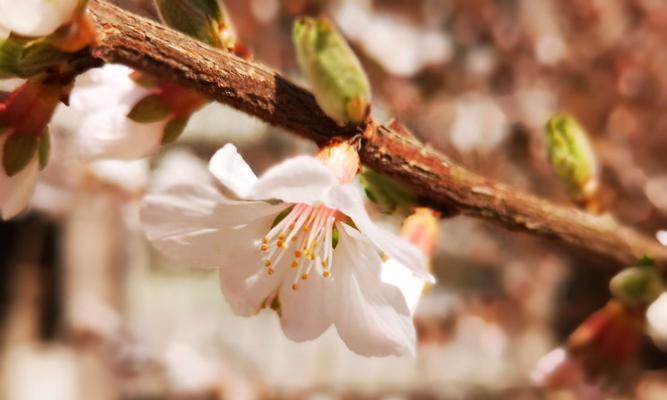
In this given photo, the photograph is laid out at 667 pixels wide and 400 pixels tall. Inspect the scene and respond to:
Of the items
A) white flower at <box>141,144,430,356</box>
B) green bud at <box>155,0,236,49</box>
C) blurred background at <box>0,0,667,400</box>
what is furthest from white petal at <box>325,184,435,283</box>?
blurred background at <box>0,0,667,400</box>

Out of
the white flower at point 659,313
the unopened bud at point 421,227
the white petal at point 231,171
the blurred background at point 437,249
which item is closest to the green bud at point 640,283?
the white flower at point 659,313

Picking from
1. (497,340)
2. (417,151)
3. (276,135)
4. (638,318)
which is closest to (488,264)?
(497,340)

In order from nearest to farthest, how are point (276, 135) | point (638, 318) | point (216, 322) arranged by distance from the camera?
point (638, 318)
point (276, 135)
point (216, 322)

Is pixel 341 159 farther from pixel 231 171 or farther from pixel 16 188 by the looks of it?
pixel 16 188

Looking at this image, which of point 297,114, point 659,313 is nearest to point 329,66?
point 297,114

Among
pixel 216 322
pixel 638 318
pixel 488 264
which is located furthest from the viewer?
pixel 216 322

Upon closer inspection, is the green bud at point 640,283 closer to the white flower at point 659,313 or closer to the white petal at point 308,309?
the white flower at point 659,313

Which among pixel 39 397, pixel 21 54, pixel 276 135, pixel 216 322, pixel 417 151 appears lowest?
pixel 39 397

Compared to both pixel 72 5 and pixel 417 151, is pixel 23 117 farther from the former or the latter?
pixel 417 151
